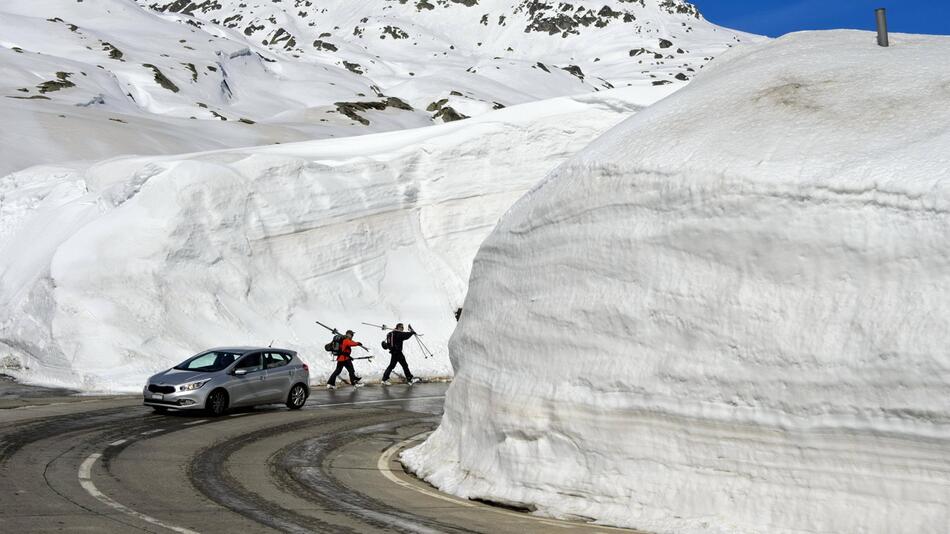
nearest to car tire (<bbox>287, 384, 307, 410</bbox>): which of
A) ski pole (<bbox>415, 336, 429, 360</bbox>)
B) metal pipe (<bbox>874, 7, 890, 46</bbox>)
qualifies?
ski pole (<bbox>415, 336, 429, 360</bbox>)

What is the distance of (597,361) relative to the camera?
37.0ft

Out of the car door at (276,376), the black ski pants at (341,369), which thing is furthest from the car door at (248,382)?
the black ski pants at (341,369)

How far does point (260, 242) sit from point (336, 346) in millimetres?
5174

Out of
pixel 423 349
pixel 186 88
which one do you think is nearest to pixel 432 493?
pixel 423 349

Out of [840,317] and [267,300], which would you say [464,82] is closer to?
[267,300]

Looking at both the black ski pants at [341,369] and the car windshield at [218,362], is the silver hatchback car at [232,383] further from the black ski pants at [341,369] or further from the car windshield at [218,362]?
the black ski pants at [341,369]

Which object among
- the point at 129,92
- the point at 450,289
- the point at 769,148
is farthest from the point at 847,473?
the point at 129,92

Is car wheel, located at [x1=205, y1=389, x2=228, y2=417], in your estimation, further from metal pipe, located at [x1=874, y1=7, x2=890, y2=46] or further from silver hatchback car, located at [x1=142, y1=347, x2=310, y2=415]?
metal pipe, located at [x1=874, y1=7, x2=890, y2=46]

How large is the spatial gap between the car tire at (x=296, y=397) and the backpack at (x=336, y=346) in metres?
4.44

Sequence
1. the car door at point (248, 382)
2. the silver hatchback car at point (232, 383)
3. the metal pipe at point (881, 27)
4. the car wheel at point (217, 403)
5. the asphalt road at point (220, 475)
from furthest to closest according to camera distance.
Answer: the car door at point (248, 382)
the car wheel at point (217, 403)
the silver hatchback car at point (232, 383)
the metal pipe at point (881, 27)
the asphalt road at point (220, 475)

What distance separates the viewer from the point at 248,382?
818 inches

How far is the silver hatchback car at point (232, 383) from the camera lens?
19484 mm

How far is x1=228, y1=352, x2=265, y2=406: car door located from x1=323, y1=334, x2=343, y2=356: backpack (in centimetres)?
516

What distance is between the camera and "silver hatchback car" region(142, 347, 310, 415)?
767 inches
